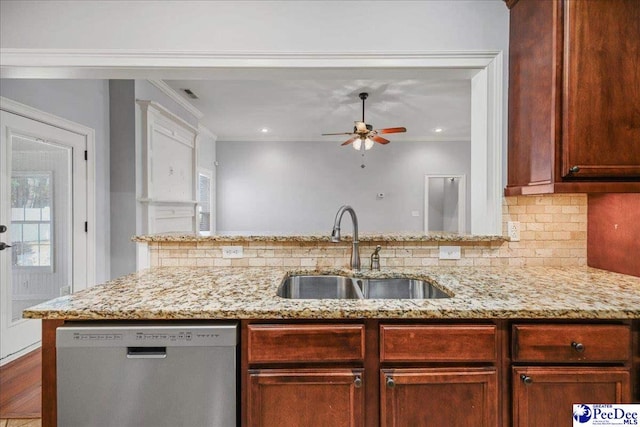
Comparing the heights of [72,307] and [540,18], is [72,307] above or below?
below

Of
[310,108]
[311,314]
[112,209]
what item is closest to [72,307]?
[311,314]

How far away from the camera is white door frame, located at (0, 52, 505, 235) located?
5.88 feet

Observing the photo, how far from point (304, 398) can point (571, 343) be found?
94 centimetres

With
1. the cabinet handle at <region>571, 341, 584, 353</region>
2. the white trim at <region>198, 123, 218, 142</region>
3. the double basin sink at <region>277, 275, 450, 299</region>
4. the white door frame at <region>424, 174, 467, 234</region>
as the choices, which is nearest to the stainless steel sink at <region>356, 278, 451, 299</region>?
the double basin sink at <region>277, 275, 450, 299</region>

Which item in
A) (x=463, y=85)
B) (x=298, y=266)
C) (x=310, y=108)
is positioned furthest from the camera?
(x=310, y=108)

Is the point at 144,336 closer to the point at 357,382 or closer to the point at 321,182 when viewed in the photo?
the point at 357,382

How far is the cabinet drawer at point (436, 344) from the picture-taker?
3.93 ft

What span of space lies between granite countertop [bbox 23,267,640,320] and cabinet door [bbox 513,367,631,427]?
0.21 meters

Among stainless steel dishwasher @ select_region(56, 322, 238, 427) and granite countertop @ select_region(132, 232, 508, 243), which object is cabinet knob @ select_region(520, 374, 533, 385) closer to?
granite countertop @ select_region(132, 232, 508, 243)

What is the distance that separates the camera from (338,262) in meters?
1.92

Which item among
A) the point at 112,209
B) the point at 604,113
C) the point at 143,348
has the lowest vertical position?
the point at 143,348

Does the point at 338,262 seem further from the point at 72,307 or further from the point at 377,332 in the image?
the point at 72,307

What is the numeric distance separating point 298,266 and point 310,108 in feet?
11.5

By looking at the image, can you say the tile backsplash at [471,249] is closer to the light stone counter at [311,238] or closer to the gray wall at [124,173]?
the light stone counter at [311,238]
